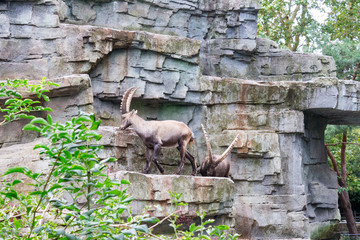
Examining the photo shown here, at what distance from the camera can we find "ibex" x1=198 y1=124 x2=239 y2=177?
36.0 ft

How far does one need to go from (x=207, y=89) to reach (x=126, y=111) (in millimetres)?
2099

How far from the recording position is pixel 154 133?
1052 cm

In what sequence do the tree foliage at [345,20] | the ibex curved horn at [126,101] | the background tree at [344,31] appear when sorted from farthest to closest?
1. the tree foliage at [345,20]
2. the background tree at [344,31]
3. the ibex curved horn at [126,101]

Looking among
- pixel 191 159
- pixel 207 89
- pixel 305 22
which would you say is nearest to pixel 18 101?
pixel 191 159

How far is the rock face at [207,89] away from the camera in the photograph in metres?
10.3

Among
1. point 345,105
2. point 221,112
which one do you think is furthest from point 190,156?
point 345,105

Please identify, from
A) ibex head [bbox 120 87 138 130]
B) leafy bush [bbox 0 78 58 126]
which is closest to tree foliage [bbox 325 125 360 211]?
ibex head [bbox 120 87 138 130]

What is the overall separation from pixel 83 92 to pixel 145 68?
→ 2.11 m

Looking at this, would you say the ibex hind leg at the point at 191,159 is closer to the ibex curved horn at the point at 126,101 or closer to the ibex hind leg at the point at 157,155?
the ibex hind leg at the point at 157,155

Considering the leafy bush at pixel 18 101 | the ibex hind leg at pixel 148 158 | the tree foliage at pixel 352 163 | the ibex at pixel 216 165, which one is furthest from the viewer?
the tree foliage at pixel 352 163

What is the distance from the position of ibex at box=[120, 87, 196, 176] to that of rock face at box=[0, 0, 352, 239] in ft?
1.06

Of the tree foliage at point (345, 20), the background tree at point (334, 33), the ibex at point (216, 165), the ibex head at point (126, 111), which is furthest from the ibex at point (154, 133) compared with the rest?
the tree foliage at point (345, 20)

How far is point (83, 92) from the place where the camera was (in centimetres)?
962

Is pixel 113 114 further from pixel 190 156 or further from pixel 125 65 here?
pixel 190 156
